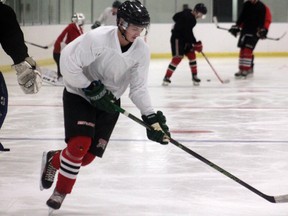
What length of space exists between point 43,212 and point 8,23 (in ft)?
2.96

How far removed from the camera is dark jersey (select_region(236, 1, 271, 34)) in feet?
38.7

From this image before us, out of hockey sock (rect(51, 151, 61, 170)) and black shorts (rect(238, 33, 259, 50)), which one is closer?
hockey sock (rect(51, 151, 61, 170))

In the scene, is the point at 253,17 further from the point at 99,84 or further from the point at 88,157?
the point at 99,84

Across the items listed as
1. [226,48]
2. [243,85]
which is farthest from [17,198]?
[226,48]

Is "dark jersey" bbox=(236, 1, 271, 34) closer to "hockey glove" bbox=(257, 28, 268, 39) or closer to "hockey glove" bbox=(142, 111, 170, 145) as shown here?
"hockey glove" bbox=(257, 28, 268, 39)

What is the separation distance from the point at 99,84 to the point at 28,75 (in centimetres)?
48

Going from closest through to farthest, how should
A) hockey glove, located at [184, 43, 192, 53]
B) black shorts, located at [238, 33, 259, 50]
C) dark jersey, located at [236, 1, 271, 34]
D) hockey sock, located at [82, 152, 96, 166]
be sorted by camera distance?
hockey sock, located at [82, 152, 96, 166] < hockey glove, located at [184, 43, 192, 53] < dark jersey, located at [236, 1, 271, 34] < black shorts, located at [238, 33, 259, 50]

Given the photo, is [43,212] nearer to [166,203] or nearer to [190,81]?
[166,203]

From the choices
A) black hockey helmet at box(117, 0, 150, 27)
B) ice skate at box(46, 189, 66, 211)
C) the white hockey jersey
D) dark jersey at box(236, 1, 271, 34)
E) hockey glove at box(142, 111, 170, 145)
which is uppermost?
black hockey helmet at box(117, 0, 150, 27)

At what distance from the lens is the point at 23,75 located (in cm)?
373

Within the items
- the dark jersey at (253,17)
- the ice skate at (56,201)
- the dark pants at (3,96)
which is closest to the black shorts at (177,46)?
the dark jersey at (253,17)

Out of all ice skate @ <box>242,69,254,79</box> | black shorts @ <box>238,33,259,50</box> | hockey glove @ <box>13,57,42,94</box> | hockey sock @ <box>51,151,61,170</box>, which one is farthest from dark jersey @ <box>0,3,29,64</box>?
black shorts @ <box>238,33,259,50</box>

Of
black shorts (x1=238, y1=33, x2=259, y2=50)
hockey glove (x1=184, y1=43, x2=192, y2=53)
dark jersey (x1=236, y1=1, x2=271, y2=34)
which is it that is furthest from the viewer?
black shorts (x1=238, y1=33, x2=259, y2=50)

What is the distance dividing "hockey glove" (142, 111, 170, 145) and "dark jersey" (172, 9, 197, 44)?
22.2 ft
